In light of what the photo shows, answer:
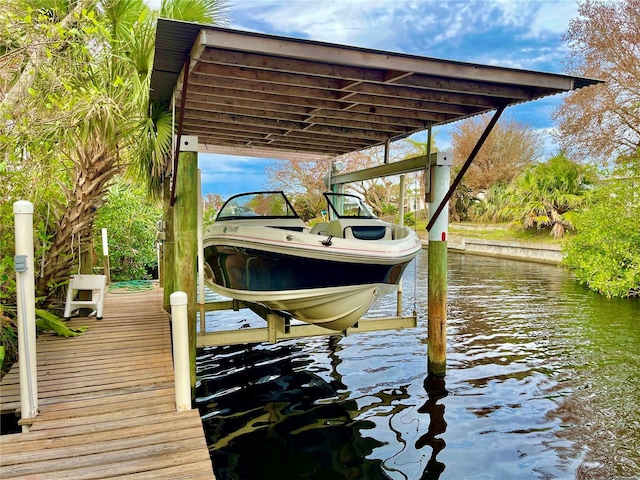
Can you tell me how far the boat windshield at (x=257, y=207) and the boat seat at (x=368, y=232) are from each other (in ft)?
4.13

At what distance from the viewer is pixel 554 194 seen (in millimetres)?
23422

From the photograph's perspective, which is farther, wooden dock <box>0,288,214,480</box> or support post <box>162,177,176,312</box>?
support post <box>162,177,176,312</box>

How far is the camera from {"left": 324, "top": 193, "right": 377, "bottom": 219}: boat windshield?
7.48 m

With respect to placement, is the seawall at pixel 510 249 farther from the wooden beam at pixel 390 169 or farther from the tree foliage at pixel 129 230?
the tree foliage at pixel 129 230

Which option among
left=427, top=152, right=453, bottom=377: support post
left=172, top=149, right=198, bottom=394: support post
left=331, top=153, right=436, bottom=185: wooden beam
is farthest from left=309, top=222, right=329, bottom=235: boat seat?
left=172, top=149, right=198, bottom=394: support post

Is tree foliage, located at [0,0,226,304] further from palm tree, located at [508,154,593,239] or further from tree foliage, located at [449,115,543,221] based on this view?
tree foliage, located at [449,115,543,221]

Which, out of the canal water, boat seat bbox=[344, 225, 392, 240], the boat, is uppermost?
boat seat bbox=[344, 225, 392, 240]

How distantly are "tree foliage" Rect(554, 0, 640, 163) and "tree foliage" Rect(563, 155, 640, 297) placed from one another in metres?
5.51

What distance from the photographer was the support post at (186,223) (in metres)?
5.32

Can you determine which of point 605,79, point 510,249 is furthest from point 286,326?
point 510,249

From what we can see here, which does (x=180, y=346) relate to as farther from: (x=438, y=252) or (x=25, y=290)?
(x=438, y=252)

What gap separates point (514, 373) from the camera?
7207 millimetres

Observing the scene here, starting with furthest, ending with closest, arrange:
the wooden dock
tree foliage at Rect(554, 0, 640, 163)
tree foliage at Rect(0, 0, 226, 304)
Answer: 1. tree foliage at Rect(554, 0, 640, 163)
2. tree foliage at Rect(0, 0, 226, 304)
3. the wooden dock

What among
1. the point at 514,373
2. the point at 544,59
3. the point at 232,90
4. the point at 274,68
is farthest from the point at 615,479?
the point at 544,59
